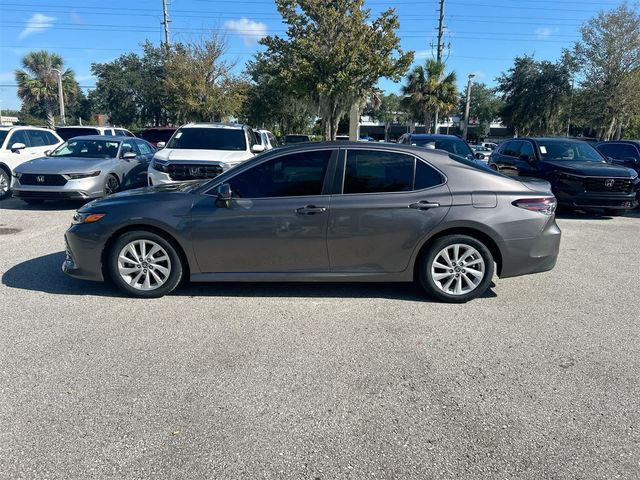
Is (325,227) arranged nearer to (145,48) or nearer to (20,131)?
(20,131)

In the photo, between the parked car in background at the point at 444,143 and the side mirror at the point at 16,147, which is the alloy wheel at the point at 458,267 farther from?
the side mirror at the point at 16,147

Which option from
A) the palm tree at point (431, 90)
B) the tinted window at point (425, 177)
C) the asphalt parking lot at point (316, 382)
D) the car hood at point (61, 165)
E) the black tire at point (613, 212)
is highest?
the palm tree at point (431, 90)

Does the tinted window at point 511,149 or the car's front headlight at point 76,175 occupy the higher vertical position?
the tinted window at point 511,149

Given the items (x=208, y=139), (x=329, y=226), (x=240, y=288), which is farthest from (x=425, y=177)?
(x=208, y=139)

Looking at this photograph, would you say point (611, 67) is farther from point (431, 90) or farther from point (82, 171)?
point (82, 171)

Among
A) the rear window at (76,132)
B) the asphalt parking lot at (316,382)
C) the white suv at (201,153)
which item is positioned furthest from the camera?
the rear window at (76,132)

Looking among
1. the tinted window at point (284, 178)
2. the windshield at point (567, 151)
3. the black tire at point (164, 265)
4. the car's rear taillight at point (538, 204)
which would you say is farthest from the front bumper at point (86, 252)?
the windshield at point (567, 151)

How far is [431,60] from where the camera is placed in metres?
34.6

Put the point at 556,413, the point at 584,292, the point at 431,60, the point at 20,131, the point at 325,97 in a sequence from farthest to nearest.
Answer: the point at 431,60, the point at 325,97, the point at 20,131, the point at 584,292, the point at 556,413

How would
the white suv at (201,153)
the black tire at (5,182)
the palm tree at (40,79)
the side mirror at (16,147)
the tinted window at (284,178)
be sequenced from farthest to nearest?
the palm tree at (40,79) → the side mirror at (16,147) → the black tire at (5,182) → the white suv at (201,153) → the tinted window at (284,178)

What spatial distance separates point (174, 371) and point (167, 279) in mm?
1554

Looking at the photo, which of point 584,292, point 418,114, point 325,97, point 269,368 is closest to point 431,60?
point 418,114

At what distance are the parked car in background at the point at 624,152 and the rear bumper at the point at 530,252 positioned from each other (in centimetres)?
913

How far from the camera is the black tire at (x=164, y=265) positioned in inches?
186
